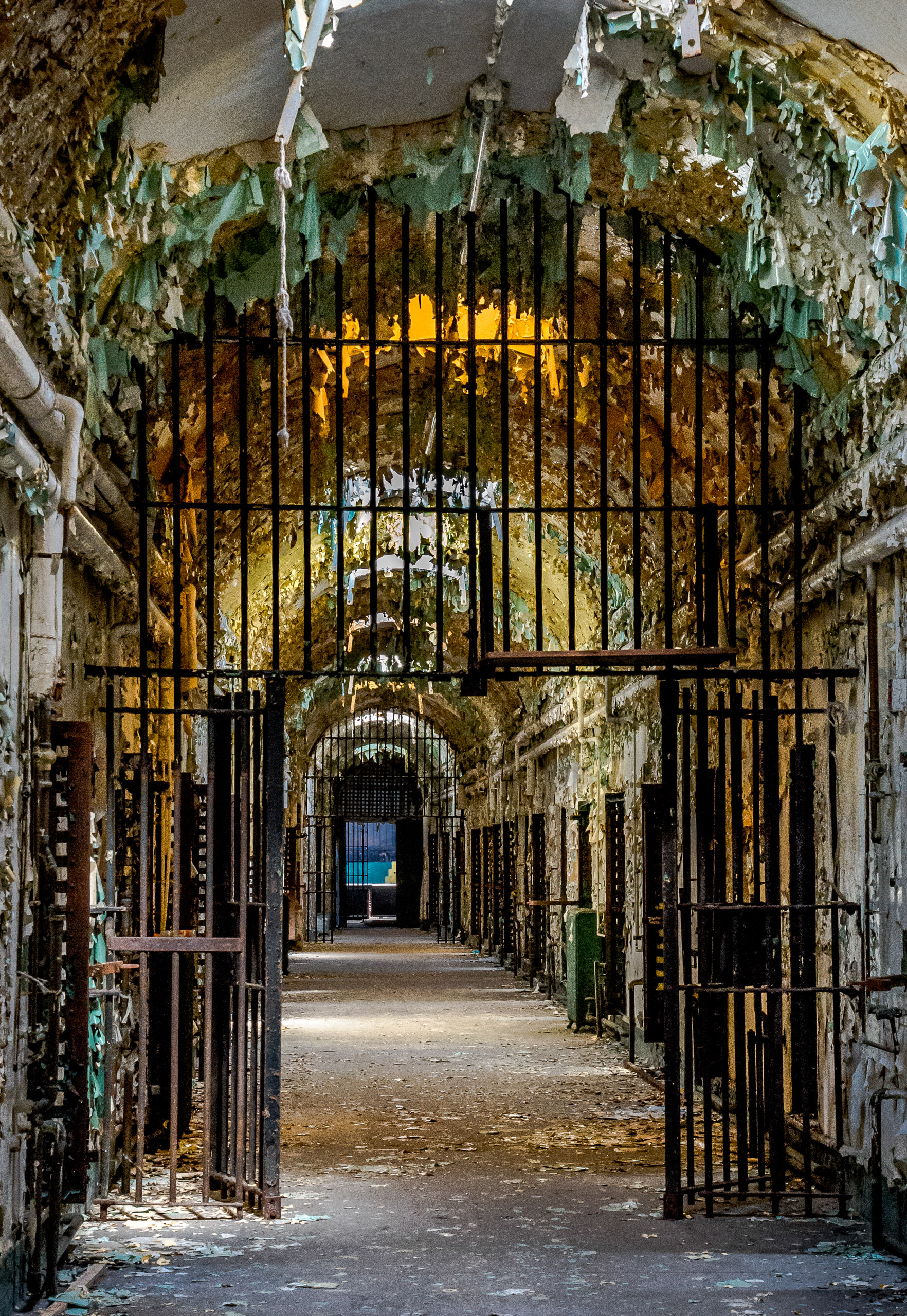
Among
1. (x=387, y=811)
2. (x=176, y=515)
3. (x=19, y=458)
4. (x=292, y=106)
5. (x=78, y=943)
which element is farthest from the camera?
(x=387, y=811)

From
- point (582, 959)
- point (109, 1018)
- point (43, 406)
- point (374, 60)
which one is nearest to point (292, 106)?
point (374, 60)

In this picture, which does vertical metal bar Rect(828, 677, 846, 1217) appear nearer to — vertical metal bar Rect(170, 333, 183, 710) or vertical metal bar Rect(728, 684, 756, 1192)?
vertical metal bar Rect(728, 684, 756, 1192)

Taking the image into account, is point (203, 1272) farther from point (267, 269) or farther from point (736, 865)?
point (267, 269)

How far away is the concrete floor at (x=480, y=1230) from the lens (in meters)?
5.80

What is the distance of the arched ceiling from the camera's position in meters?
5.76

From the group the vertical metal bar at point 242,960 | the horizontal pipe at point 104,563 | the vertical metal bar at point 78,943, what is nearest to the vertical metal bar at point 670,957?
the vertical metal bar at point 242,960

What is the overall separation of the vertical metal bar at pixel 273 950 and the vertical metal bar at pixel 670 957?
5.77 feet

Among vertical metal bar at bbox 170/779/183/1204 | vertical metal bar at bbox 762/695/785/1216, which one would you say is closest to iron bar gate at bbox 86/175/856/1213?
vertical metal bar at bbox 762/695/785/1216

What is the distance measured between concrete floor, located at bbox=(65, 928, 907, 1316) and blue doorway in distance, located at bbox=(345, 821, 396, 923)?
1261 inches

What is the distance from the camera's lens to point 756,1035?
7.47 metres

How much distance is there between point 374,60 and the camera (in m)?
6.61

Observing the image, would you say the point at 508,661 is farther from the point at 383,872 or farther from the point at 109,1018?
the point at 383,872

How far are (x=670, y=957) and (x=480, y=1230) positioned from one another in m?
1.51

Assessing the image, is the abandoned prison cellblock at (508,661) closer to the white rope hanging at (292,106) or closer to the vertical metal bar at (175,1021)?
the vertical metal bar at (175,1021)
